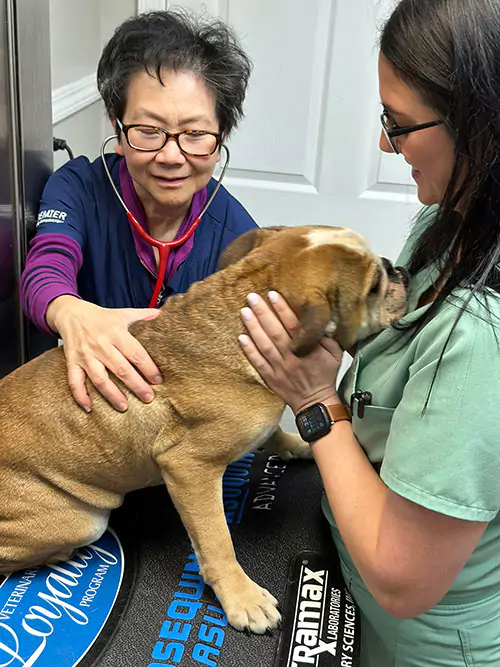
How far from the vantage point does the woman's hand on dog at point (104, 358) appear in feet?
4.15

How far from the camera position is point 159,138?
1.53m

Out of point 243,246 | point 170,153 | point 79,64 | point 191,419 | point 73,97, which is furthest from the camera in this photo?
point 79,64

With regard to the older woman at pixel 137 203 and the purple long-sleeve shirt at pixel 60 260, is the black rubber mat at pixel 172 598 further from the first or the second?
the purple long-sleeve shirt at pixel 60 260

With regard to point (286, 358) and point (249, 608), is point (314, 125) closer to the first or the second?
point (286, 358)

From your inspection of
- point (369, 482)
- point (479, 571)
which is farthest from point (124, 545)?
point (479, 571)

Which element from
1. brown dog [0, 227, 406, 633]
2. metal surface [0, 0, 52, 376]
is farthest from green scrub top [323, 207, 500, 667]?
metal surface [0, 0, 52, 376]

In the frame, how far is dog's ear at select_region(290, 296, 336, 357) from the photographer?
3.78 feet

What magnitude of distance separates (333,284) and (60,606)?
78 cm

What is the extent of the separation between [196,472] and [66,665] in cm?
39

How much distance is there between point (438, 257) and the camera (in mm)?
1142

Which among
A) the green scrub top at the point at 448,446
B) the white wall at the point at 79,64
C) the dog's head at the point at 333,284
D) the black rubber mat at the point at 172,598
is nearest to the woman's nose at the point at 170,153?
the dog's head at the point at 333,284

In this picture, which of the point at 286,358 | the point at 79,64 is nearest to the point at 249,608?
the point at 286,358

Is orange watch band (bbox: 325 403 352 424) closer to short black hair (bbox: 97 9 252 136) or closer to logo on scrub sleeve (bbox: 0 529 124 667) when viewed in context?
logo on scrub sleeve (bbox: 0 529 124 667)

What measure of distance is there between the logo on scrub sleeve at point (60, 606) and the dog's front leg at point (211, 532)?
19cm
